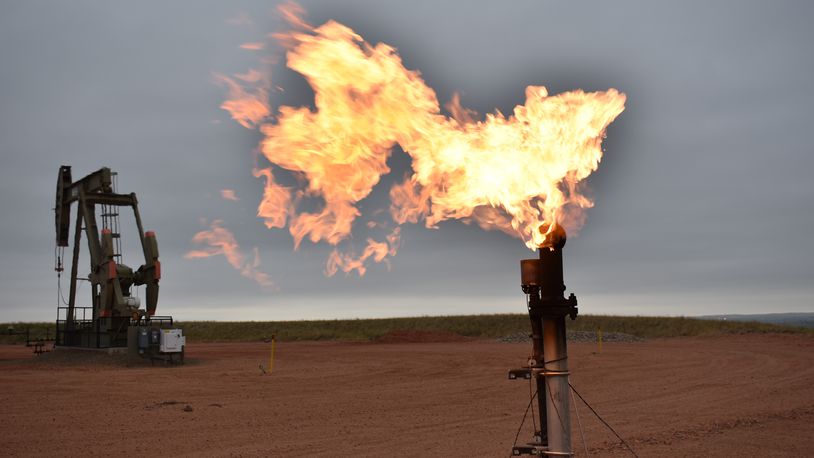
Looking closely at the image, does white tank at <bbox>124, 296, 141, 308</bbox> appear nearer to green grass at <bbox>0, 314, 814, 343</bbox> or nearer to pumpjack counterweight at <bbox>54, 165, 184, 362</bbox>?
pumpjack counterweight at <bbox>54, 165, 184, 362</bbox>

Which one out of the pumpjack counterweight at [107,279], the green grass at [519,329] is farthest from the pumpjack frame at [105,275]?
the green grass at [519,329]

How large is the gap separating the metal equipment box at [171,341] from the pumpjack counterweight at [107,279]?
0.53 feet

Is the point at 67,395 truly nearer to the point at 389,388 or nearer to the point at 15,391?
the point at 15,391

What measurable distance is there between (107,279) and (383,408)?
24.1 metres

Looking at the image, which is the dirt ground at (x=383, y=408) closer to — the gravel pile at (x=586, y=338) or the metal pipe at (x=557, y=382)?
the metal pipe at (x=557, y=382)

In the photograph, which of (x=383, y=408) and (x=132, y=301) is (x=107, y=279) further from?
(x=383, y=408)

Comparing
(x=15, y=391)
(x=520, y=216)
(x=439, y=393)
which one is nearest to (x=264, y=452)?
(x=520, y=216)

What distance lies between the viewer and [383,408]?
19.7 m

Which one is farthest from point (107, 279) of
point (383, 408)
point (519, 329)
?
point (519, 329)

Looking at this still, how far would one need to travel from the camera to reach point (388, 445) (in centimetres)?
1427

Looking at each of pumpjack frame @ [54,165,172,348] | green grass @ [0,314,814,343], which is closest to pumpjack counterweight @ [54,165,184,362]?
pumpjack frame @ [54,165,172,348]

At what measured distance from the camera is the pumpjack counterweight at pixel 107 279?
38.0 metres

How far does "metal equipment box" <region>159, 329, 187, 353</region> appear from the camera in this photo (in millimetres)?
34875

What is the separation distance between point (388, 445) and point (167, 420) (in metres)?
6.36
